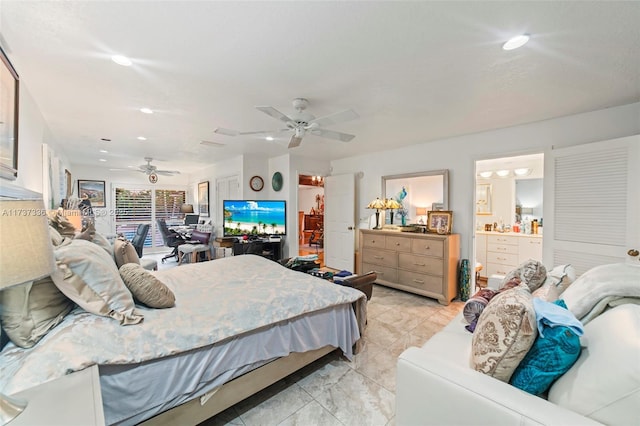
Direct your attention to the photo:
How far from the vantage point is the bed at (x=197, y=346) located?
43.4 inches

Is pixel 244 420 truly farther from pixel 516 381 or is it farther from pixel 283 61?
pixel 283 61

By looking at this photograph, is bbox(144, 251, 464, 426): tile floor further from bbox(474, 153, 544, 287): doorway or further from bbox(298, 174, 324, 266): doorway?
bbox(298, 174, 324, 266): doorway

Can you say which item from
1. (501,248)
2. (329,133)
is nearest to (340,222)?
(329,133)

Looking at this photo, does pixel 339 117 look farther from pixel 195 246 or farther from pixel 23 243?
pixel 195 246

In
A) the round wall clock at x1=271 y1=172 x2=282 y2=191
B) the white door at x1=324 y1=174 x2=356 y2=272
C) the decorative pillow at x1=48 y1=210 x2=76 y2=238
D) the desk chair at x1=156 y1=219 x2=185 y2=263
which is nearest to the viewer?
the decorative pillow at x1=48 y1=210 x2=76 y2=238

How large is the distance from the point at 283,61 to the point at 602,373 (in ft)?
7.38

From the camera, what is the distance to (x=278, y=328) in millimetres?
1721

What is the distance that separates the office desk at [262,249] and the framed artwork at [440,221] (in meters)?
2.73

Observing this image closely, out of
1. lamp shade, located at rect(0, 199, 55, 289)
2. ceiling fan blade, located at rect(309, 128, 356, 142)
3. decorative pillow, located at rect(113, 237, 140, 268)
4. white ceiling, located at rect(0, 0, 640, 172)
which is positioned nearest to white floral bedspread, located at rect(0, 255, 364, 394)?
decorative pillow, located at rect(113, 237, 140, 268)

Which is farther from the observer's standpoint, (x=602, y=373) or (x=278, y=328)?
(x=278, y=328)

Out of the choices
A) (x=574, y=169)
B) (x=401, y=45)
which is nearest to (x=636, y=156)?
(x=574, y=169)

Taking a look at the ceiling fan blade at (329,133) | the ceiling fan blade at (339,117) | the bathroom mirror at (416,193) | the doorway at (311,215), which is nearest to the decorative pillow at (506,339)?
the ceiling fan blade at (339,117)

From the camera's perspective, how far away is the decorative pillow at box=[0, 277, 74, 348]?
3.56 ft

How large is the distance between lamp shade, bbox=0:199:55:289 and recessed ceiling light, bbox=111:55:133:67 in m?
1.53
